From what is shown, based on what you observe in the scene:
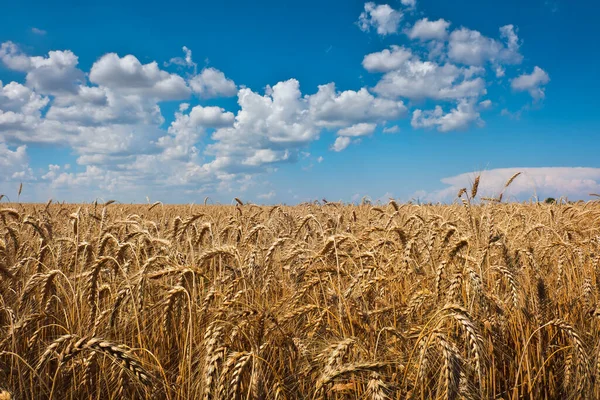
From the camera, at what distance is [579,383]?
2.25 m

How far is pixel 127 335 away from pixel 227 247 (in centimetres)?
106

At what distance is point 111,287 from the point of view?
11.1 ft

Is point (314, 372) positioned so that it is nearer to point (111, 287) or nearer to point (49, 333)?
point (111, 287)

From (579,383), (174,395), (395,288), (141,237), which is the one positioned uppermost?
(141,237)

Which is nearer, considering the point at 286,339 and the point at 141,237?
the point at 286,339

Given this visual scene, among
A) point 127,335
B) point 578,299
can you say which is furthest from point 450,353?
point 578,299

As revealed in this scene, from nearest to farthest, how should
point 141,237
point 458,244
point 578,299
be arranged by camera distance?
point 458,244, point 578,299, point 141,237

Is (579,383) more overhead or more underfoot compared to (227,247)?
more underfoot

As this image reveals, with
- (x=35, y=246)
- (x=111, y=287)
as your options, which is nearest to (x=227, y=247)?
(x=111, y=287)

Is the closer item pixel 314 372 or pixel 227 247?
pixel 314 372

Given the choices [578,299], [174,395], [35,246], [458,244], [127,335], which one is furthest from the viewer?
[35,246]

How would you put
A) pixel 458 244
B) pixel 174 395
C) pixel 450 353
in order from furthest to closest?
1. pixel 458 244
2. pixel 174 395
3. pixel 450 353

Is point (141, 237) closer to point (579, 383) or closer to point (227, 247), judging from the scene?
point (227, 247)

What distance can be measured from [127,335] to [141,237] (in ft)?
3.35
